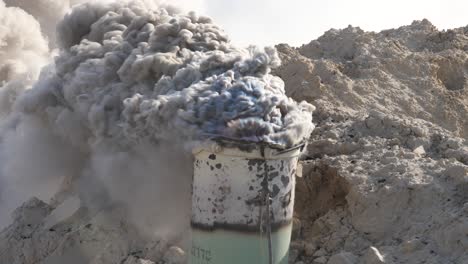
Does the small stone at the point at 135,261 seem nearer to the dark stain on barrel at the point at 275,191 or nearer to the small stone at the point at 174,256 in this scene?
the small stone at the point at 174,256

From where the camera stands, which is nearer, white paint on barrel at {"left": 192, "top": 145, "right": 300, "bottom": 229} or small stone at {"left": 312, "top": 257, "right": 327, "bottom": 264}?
white paint on barrel at {"left": 192, "top": 145, "right": 300, "bottom": 229}

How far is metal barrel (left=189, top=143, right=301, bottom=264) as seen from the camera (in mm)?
6434

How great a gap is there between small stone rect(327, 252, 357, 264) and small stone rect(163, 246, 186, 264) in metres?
1.46

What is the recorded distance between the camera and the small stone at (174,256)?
7.59 m

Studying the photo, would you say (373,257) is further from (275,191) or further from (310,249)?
(275,191)

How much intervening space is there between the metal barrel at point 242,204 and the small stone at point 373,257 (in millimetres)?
824

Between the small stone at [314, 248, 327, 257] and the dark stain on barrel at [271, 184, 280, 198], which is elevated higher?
the dark stain on barrel at [271, 184, 280, 198]

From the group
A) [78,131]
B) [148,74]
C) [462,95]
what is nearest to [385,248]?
[148,74]

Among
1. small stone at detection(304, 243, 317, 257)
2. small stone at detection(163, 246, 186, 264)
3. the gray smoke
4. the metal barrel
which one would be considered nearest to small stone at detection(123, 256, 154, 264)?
small stone at detection(163, 246, 186, 264)

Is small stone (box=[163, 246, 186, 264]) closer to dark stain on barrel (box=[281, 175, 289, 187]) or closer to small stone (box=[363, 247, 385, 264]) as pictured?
dark stain on barrel (box=[281, 175, 289, 187])

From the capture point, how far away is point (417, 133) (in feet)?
27.8

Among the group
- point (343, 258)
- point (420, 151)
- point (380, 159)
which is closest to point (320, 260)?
point (343, 258)

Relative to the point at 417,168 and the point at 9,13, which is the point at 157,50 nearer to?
the point at 417,168

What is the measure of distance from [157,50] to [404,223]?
2858 millimetres
